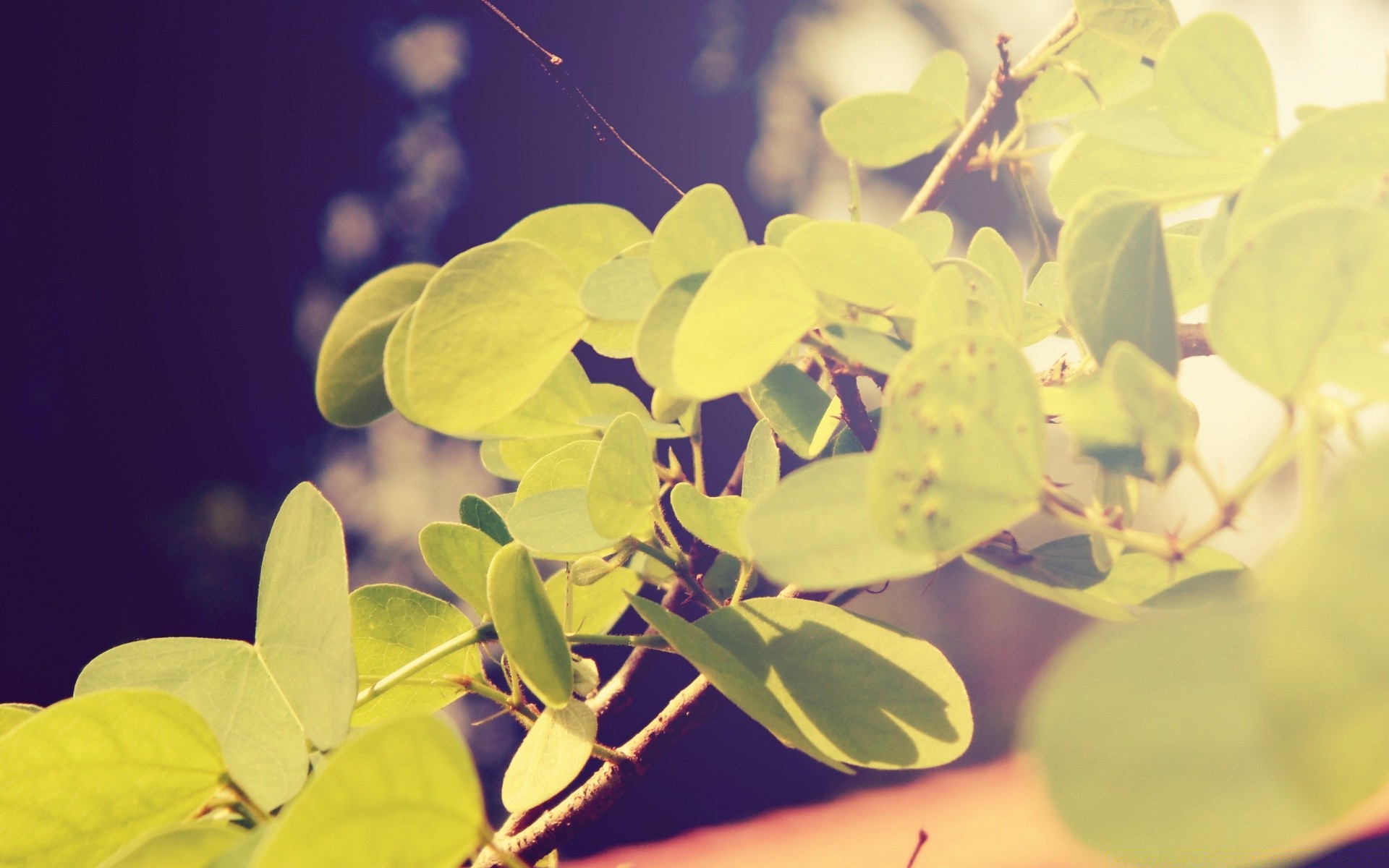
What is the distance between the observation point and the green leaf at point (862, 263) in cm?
19

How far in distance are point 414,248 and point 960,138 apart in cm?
107

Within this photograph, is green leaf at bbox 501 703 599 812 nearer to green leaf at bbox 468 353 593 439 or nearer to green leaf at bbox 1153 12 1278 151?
green leaf at bbox 468 353 593 439

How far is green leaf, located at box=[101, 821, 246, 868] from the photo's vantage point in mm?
160

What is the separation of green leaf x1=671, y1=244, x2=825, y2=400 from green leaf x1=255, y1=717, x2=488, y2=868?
0.09 metres

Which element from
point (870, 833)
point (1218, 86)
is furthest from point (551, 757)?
point (870, 833)

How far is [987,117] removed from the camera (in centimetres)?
34

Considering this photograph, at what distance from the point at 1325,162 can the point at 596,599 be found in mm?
266

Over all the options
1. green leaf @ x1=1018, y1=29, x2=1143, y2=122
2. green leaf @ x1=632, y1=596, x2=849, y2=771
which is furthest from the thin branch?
green leaf @ x1=632, y1=596, x2=849, y2=771

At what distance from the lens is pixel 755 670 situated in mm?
218

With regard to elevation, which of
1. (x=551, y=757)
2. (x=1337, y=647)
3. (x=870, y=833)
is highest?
(x=1337, y=647)

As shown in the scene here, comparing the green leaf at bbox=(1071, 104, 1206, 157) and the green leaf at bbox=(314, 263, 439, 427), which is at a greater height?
the green leaf at bbox=(1071, 104, 1206, 157)

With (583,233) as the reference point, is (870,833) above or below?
below

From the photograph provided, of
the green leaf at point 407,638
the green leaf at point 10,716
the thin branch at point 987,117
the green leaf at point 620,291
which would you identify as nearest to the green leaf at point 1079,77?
the thin branch at point 987,117

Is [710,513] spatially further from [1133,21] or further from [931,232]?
[1133,21]
